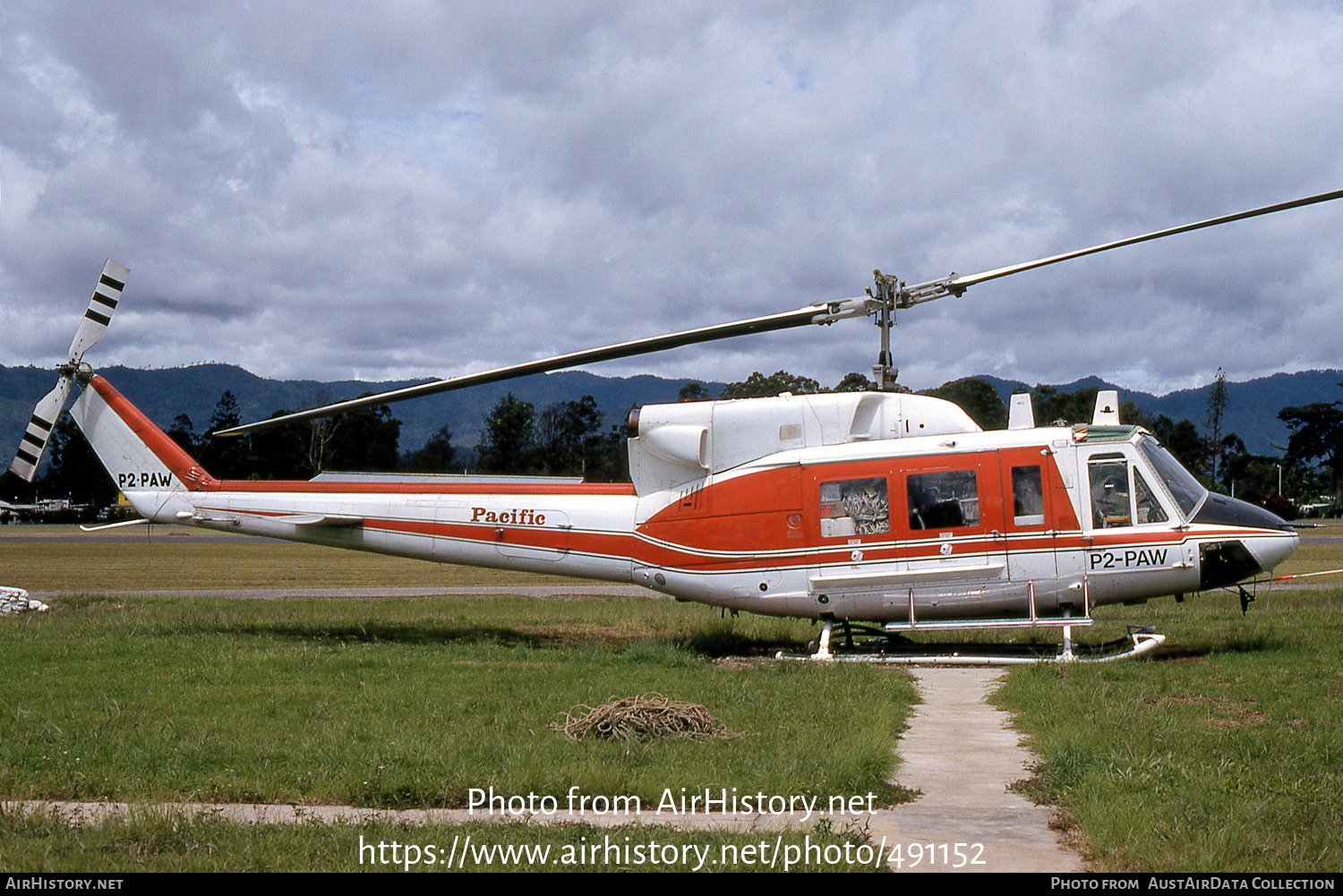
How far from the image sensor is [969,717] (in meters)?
10.5

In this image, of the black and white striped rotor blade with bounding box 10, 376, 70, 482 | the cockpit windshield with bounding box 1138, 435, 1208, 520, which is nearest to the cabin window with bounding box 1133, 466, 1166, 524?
the cockpit windshield with bounding box 1138, 435, 1208, 520

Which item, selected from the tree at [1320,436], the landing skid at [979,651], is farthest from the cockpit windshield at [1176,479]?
the tree at [1320,436]

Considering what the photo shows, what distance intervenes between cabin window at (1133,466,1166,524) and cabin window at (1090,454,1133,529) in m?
0.12

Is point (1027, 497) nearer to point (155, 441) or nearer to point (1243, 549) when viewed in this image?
point (1243, 549)

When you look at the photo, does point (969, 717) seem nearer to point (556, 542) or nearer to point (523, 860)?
point (523, 860)

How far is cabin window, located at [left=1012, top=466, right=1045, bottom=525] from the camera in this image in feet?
47.3

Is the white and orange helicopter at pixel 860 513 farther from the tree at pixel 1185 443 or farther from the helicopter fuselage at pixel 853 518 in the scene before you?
the tree at pixel 1185 443

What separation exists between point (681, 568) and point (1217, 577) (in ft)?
24.7

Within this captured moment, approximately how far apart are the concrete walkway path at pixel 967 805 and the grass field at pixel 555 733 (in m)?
0.25

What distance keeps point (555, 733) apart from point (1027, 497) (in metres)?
8.26

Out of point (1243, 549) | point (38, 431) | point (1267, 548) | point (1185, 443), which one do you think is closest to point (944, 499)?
point (1243, 549)

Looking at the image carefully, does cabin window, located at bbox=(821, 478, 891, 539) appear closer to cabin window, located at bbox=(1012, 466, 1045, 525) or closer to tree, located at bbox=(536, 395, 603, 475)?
cabin window, located at bbox=(1012, 466, 1045, 525)

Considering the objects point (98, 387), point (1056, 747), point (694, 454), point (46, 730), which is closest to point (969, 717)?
point (1056, 747)
